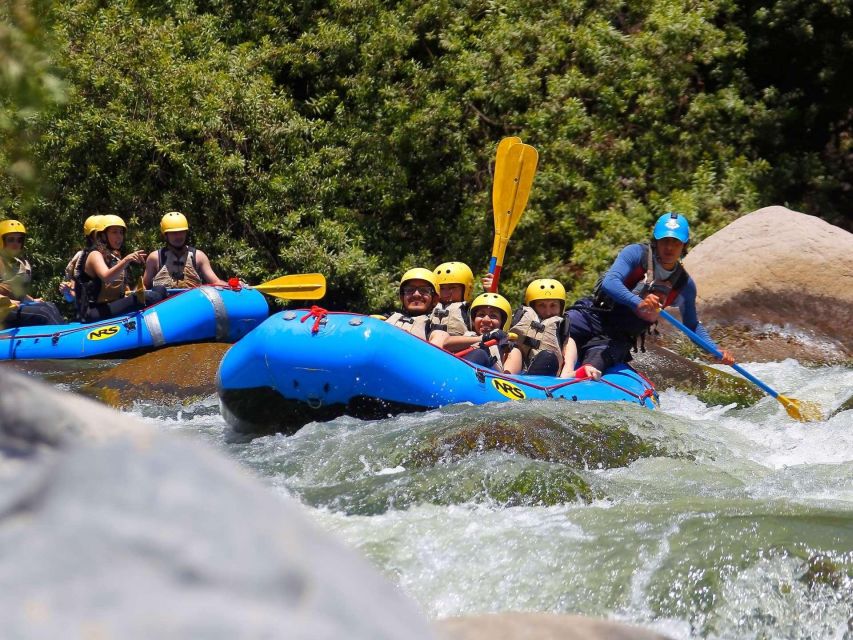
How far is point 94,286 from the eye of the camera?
9.36 metres

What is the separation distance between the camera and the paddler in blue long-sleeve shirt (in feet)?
22.7

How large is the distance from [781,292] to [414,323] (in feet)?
13.7

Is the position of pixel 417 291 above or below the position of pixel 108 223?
below

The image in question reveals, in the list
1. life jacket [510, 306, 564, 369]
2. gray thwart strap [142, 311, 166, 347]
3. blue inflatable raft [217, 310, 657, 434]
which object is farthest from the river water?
gray thwart strap [142, 311, 166, 347]

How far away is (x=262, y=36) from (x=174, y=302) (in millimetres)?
4627

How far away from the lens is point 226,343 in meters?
9.23

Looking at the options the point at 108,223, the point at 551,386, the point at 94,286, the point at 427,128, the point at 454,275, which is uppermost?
the point at 427,128

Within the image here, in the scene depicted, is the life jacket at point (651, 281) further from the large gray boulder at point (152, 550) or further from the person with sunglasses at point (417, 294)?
the large gray boulder at point (152, 550)

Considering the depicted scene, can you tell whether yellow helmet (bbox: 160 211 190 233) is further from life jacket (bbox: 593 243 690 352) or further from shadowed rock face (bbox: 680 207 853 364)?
shadowed rock face (bbox: 680 207 853 364)

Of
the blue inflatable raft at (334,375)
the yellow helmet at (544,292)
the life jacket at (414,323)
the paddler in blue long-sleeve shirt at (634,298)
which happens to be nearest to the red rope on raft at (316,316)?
the blue inflatable raft at (334,375)

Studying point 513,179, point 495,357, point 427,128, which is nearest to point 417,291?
point 495,357

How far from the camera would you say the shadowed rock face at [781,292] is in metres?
9.66

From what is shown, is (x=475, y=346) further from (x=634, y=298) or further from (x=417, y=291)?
(x=634, y=298)

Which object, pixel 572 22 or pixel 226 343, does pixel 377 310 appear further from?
pixel 572 22
